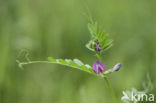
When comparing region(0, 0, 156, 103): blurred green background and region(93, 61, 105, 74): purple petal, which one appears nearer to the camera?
region(93, 61, 105, 74): purple petal

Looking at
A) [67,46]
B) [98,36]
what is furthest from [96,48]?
[67,46]

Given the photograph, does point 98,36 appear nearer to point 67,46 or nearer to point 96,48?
point 96,48

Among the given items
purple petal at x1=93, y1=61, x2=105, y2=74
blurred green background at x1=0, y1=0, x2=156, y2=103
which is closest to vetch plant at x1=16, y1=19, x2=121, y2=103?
purple petal at x1=93, y1=61, x2=105, y2=74

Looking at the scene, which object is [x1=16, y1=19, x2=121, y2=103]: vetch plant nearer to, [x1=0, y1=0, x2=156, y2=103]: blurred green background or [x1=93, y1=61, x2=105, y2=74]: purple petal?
[x1=93, y1=61, x2=105, y2=74]: purple petal

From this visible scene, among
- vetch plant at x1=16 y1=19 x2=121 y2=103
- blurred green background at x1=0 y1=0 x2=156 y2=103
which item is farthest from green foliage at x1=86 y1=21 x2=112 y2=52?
blurred green background at x1=0 y1=0 x2=156 y2=103

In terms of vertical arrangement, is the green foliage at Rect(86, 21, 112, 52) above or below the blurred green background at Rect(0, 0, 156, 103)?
below

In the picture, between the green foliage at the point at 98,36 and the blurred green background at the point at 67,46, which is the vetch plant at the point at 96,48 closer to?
the green foliage at the point at 98,36

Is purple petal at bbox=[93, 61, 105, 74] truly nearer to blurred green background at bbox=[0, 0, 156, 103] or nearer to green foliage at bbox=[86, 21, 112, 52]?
green foliage at bbox=[86, 21, 112, 52]

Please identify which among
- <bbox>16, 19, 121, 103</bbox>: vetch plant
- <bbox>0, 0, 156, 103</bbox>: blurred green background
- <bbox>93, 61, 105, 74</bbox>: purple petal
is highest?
<bbox>0, 0, 156, 103</bbox>: blurred green background

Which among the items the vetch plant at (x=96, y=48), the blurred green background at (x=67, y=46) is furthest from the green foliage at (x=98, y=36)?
the blurred green background at (x=67, y=46)

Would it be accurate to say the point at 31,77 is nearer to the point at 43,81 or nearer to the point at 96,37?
the point at 43,81
